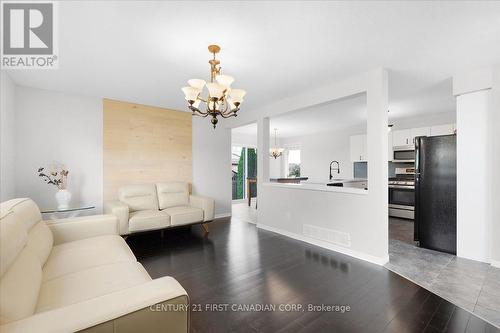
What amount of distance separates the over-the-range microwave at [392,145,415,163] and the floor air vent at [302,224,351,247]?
332cm

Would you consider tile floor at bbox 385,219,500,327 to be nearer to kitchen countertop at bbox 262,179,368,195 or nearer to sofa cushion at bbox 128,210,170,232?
kitchen countertop at bbox 262,179,368,195

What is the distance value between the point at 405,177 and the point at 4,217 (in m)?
6.48

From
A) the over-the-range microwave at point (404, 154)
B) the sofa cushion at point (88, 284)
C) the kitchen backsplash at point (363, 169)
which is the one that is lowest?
the sofa cushion at point (88, 284)

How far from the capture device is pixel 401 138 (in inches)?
216

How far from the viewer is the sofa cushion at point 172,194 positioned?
420 cm

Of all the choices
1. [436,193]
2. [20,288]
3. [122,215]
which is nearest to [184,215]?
[122,215]

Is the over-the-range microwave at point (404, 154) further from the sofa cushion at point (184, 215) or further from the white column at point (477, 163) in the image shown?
the sofa cushion at point (184, 215)

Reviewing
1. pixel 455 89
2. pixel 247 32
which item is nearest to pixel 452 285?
pixel 455 89

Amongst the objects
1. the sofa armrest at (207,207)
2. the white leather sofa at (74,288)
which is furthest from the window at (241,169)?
the white leather sofa at (74,288)

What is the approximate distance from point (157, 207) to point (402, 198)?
5.14 meters

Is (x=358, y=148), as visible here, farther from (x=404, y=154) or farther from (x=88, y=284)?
(x=88, y=284)

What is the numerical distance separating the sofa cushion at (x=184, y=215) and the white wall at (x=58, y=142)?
4.63ft

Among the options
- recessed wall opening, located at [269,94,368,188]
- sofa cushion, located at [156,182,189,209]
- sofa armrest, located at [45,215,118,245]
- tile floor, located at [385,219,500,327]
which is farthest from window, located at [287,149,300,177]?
sofa armrest, located at [45,215,118,245]

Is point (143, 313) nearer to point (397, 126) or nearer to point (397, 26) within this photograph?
point (397, 26)
